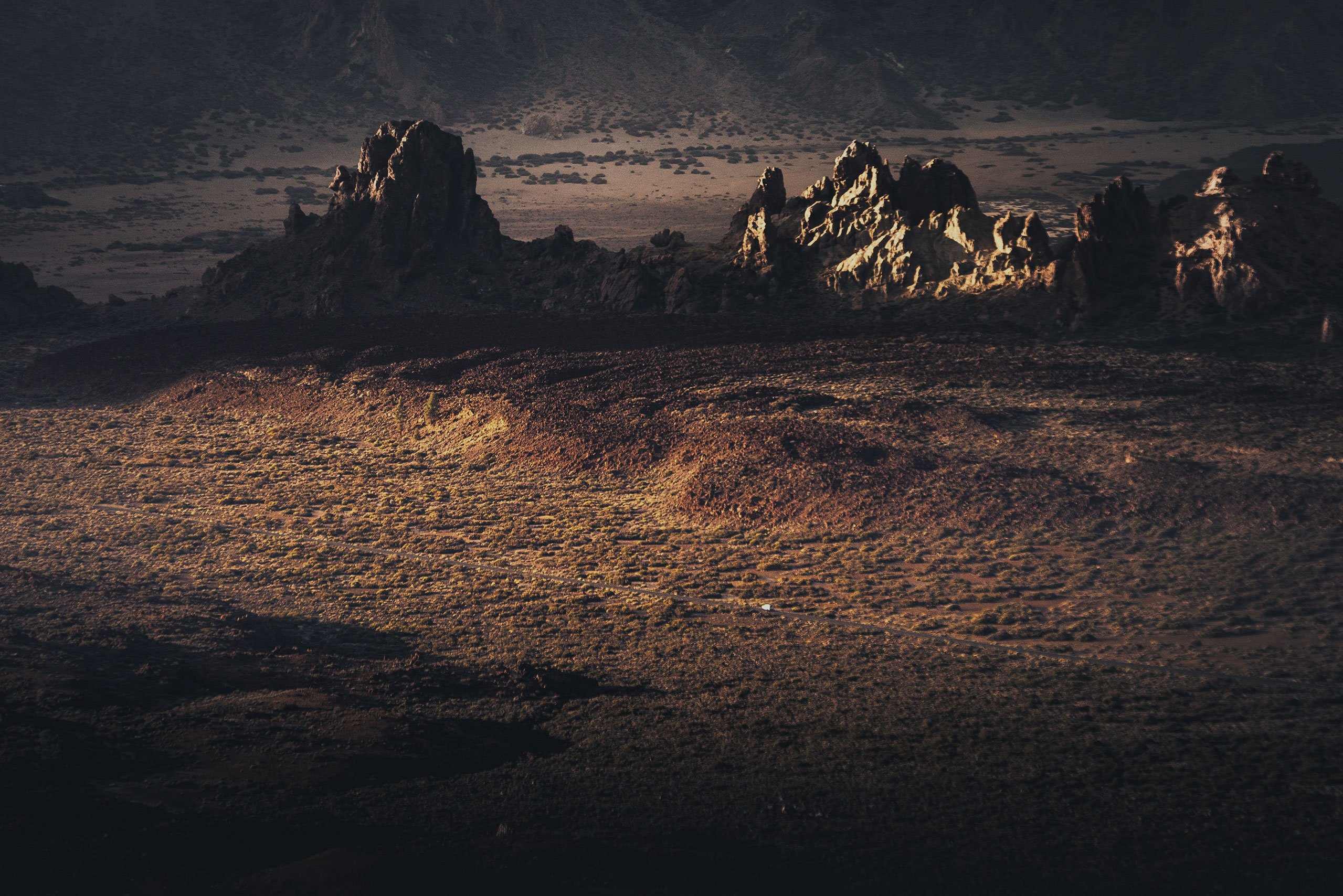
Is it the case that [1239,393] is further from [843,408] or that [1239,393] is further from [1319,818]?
[1319,818]

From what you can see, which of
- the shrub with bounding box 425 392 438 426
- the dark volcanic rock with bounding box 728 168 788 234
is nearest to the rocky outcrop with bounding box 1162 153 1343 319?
the dark volcanic rock with bounding box 728 168 788 234

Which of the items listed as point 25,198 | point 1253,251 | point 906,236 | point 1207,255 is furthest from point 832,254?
point 25,198

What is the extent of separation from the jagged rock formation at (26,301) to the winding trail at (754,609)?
2457cm

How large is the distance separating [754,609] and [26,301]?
1617 inches

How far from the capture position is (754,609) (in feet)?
70.9

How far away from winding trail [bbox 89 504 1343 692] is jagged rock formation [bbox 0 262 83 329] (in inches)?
967

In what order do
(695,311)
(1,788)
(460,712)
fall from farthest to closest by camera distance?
(695,311) < (460,712) < (1,788)

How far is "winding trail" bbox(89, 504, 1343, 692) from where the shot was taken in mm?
18516

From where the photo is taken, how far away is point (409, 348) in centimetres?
3953

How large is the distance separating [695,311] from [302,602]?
74.1 ft

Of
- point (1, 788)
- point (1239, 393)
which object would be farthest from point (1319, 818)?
point (1239, 393)

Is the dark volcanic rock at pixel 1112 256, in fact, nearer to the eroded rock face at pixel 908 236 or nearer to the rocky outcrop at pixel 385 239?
the eroded rock face at pixel 908 236

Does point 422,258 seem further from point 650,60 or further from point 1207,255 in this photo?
point 650,60

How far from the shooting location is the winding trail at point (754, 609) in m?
18.5
